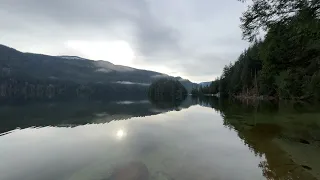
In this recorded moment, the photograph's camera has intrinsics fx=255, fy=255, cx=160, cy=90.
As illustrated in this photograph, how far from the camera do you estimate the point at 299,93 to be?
237ft

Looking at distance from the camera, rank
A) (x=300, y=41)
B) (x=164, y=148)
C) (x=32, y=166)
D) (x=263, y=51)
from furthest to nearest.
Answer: (x=164, y=148)
(x=263, y=51)
(x=300, y=41)
(x=32, y=166)

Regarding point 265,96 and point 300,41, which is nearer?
point 300,41

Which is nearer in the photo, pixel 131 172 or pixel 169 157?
pixel 131 172

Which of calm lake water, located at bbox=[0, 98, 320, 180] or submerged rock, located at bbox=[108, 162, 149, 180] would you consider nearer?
submerged rock, located at bbox=[108, 162, 149, 180]

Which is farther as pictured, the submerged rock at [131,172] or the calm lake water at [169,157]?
the calm lake water at [169,157]

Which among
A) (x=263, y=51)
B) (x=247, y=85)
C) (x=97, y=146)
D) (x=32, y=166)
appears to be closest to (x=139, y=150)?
(x=97, y=146)

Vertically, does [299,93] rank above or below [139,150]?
above

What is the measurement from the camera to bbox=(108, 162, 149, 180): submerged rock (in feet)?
43.0

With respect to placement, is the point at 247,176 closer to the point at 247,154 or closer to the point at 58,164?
the point at 247,154

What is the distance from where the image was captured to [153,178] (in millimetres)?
13023

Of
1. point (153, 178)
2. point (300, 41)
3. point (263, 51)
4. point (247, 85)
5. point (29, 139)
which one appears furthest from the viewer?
point (247, 85)

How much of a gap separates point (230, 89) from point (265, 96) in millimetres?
36195

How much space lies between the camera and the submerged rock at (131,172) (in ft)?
43.0

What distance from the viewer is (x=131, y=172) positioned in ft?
46.0
